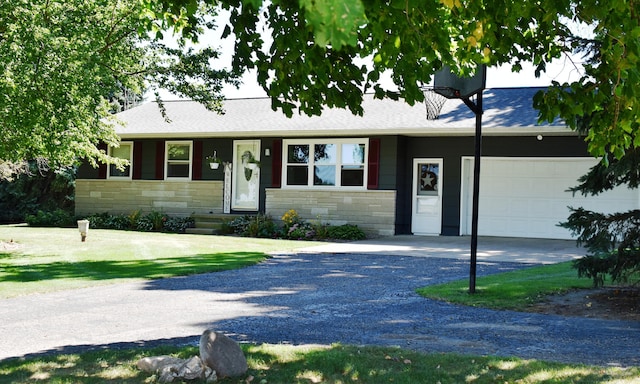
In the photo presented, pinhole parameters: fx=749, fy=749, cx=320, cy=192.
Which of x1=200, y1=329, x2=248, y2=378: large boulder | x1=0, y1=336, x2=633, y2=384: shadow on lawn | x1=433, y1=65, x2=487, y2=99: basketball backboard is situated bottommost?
x1=0, y1=336, x2=633, y2=384: shadow on lawn

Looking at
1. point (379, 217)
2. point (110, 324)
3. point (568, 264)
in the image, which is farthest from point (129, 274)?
point (379, 217)

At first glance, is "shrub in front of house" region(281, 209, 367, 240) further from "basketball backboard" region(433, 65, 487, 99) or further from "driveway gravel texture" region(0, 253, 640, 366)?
"basketball backboard" region(433, 65, 487, 99)

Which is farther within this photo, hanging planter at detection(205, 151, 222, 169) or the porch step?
hanging planter at detection(205, 151, 222, 169)

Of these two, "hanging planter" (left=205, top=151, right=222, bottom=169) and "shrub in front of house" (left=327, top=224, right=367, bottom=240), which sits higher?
"hanging planter" (left=205, top=151, right=222, bottom=169)

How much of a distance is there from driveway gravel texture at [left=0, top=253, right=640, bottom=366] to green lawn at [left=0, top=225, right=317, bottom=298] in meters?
0.90

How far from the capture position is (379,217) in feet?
67.6

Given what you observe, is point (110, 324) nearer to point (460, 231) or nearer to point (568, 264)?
point (568, 264)

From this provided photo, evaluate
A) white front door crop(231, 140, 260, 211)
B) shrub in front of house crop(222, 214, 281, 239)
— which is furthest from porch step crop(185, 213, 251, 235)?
white front door crop(231, 140, 260, 211)

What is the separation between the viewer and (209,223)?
74.1ft

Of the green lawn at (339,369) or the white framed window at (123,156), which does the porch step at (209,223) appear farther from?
the green lawn at (339,369)

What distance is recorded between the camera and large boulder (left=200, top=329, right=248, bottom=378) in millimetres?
5562

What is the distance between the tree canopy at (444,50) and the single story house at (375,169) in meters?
12.3

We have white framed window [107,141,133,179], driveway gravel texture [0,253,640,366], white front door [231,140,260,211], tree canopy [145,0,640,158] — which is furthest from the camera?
white framed window [107,141,133,179]

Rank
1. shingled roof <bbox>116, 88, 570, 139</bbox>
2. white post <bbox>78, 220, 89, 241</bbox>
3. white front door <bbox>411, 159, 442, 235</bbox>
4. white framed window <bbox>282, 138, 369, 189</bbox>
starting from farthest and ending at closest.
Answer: white framed window <bbox>282, 138, 369, 189</bbox>, white front door <bbox>411, 159, 442, 235</bbox>, shingled roof <bbox>116, 88, 570, 139</bbox>, white post <bbox>78, 220, 89, 241</bbox>
